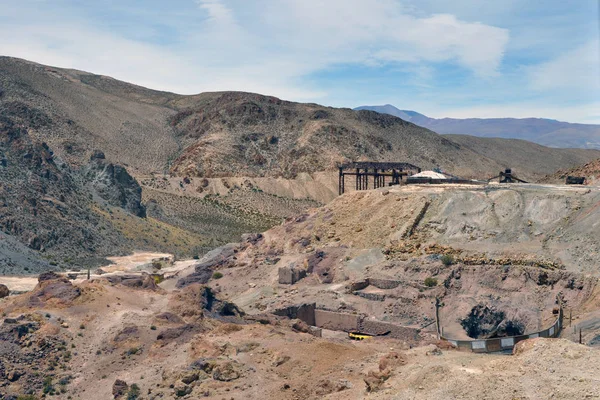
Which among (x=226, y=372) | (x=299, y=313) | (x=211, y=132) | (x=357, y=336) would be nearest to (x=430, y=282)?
(x=357, y=336)

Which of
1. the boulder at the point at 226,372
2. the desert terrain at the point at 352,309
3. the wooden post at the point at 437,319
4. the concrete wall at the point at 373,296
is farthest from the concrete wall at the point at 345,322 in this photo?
the boulder at the point at 226,372

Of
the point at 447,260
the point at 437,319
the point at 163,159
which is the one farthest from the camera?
the point at 163,159

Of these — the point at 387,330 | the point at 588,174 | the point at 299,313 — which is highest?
the point at 588,174

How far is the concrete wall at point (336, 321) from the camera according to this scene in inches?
1446

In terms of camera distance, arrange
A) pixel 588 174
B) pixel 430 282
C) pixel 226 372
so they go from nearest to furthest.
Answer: pixel 226 372 < pixel 430 282 < pixel 588 174

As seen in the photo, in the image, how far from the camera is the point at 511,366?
20938 mm

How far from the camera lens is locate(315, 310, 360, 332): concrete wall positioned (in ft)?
120

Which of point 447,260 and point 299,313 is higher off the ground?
point 447,260

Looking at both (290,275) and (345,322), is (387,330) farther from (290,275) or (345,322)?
(290,275)

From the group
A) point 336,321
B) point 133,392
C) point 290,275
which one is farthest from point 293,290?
point 133,392

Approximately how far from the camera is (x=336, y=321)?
123ft

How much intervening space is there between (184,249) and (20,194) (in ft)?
52.6

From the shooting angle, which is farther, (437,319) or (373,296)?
(373,296)

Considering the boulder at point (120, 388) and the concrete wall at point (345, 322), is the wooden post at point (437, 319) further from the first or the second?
the boulder at point (120, 388)
